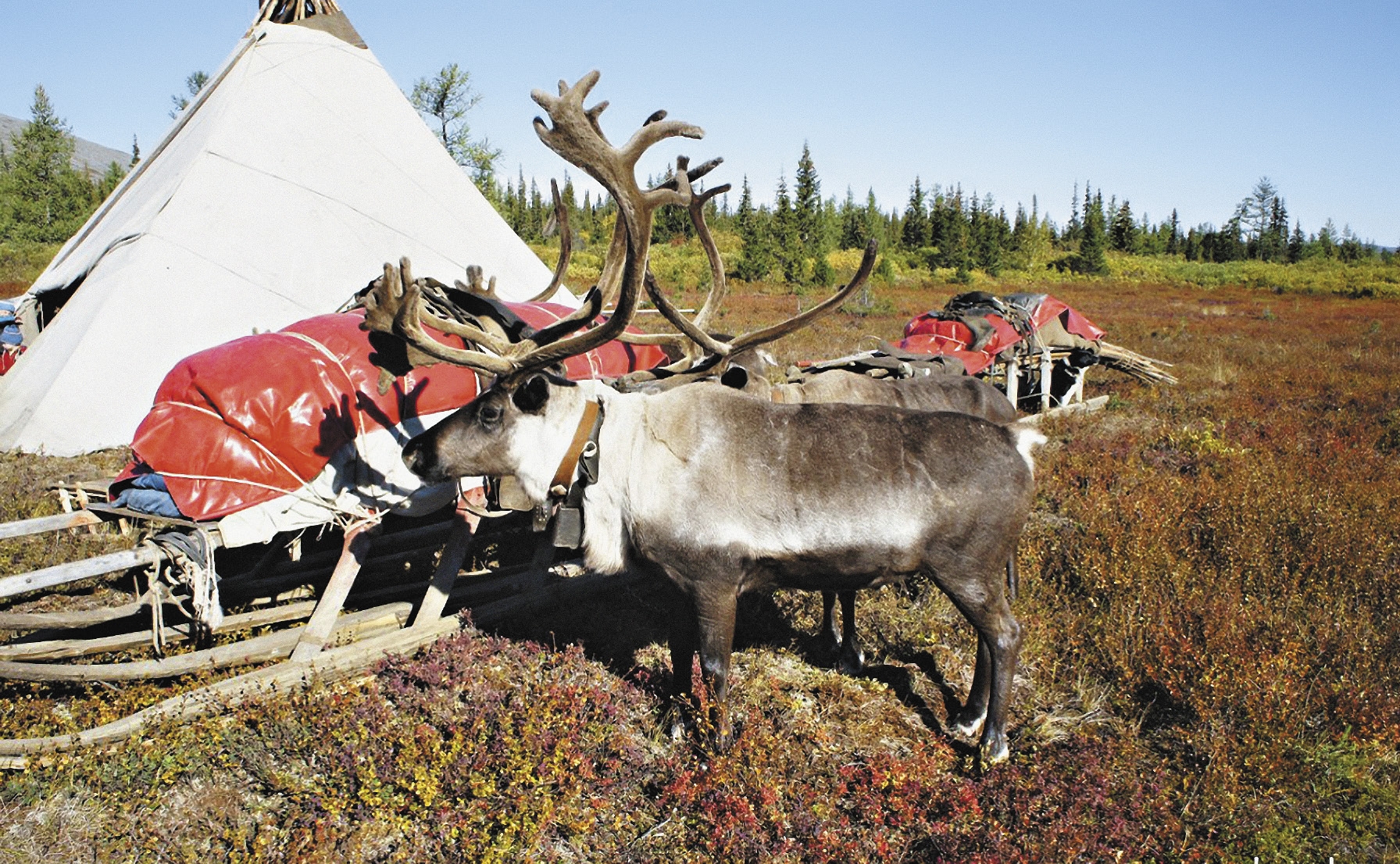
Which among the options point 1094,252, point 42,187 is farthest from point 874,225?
point 42,187

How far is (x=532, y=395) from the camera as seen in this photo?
4.29 m

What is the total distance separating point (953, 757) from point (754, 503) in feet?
6.32

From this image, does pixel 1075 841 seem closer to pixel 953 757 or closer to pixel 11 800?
pixel 953 757

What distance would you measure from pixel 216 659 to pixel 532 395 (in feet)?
8.34

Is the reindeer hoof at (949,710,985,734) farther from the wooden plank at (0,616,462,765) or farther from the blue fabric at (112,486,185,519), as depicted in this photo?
the blue fabric at (112,486,185,519)

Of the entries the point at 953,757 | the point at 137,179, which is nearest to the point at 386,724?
the point at 953,757

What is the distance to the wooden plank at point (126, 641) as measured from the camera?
4312 millimetres

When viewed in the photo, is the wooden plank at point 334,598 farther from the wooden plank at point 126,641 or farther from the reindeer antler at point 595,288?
the reindeer antler at point 595,288

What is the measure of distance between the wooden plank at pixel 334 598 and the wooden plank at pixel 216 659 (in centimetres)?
17

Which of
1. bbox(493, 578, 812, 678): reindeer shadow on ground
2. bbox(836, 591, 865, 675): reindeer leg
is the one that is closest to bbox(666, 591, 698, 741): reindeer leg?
bbox(493, 578, 812, 678): reindeer shadow on ground

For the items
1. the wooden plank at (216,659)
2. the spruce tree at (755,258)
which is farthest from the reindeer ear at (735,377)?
the spruce tree at (755,258)

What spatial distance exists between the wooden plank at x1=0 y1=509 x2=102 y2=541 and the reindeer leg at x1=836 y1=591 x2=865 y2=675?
4.83 meters

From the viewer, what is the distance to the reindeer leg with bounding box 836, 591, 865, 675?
5.23 metres

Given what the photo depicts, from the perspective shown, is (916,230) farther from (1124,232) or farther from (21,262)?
(21,262)
